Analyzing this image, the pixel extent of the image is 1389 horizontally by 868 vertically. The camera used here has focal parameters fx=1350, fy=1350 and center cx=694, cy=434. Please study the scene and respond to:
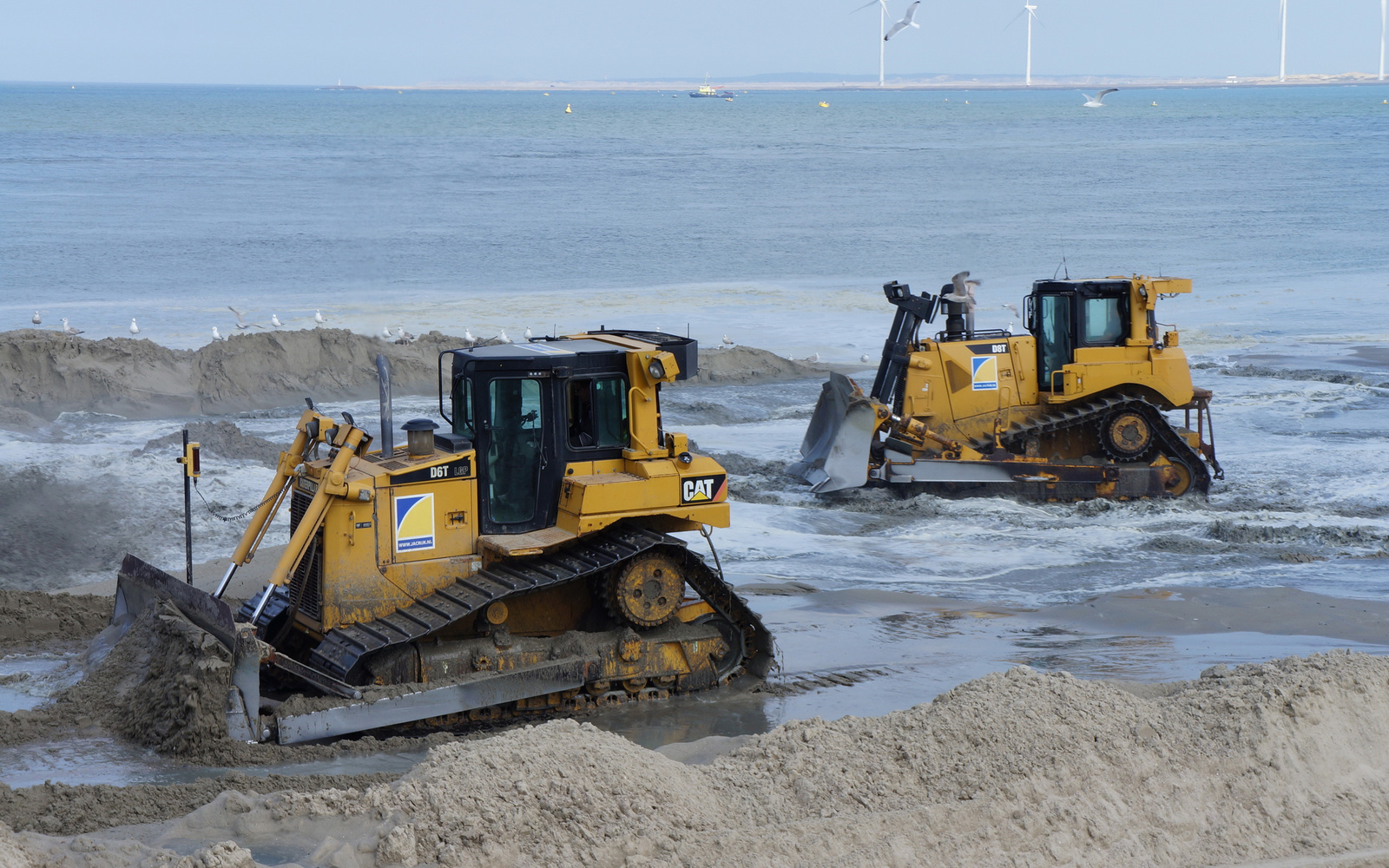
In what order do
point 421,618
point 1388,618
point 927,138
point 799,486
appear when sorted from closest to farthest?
point 421,618 < point 1388,618 < point 799,486 < point 927,138

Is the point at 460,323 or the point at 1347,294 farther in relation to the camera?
the point at 1347,294

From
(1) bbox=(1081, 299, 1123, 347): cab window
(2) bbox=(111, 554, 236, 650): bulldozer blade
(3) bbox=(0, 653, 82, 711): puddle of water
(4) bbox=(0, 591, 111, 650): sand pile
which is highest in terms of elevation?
(1) bbox=(1081, 299, 1123, 347): cab window

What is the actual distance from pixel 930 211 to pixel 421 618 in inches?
1900

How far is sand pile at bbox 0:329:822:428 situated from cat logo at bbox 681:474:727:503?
1196cm

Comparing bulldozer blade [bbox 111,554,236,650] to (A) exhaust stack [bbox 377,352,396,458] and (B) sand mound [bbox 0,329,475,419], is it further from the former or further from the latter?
(B) sand mound [bbox 0,329,475,419]

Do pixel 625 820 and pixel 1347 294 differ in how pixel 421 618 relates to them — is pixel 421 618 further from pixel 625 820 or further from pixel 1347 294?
pixel 1347 294

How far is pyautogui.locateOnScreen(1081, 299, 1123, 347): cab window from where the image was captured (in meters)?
16.3

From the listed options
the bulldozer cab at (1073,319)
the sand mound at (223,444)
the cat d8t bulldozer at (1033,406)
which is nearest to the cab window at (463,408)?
the sand mound at (223,444)

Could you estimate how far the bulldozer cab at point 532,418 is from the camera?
909 cm

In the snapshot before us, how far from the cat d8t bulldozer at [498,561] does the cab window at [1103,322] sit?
8176 mm

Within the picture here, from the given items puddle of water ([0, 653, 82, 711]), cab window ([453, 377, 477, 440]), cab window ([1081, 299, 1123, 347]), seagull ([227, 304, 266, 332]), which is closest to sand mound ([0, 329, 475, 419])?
seagull ([227, 304, 266, 332])

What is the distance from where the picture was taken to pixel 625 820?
6.40 m

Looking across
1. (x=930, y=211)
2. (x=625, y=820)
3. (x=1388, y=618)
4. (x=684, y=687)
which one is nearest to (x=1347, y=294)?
(x=930, y=211)

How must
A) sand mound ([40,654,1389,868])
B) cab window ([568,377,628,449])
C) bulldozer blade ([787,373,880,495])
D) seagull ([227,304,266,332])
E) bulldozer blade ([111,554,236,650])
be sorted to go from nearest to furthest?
sand mound ([40,654,1389,868]), bulldozer blade ([111,554,236,650]), cab window ([568,377,628,449]), bulldozer blade ([787,373,880,495]), seagull ([227,304,266,332])
